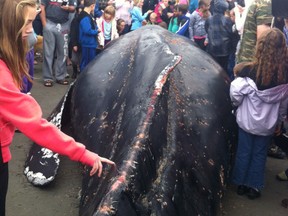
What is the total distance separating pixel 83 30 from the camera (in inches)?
336

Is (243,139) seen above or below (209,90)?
below

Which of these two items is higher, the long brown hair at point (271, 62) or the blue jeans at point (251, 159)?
the long brown hair at point (271, 62)

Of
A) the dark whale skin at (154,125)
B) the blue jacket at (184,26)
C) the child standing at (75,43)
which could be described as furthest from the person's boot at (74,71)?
the dark whale skin at (154,125)

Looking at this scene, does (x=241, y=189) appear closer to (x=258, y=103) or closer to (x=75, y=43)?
(x=258, y=103)

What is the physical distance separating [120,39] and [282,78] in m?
2.11

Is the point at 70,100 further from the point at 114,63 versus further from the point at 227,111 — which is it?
the point at 227,111

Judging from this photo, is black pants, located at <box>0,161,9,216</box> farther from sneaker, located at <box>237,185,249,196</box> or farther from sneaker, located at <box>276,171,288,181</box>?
sneaker, located at <box>276,171,288,181</box>

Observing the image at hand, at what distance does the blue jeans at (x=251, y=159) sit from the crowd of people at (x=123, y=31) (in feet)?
0.03

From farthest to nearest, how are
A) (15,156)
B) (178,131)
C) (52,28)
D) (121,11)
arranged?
(121,11) → (52,28) → (15,156) → (178,131)

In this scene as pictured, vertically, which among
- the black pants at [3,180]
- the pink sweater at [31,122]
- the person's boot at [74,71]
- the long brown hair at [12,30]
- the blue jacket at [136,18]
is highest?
the long brown hair at [12,30]

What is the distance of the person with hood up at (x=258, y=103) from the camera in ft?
14.8

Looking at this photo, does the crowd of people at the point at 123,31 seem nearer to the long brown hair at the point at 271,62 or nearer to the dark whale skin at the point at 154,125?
the long brown hair at the point at 271,62

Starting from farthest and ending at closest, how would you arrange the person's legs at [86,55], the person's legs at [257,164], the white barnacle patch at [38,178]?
the person's legs at [86,55] < the person's legs at [257,164] < the white barnacle patch at [38,178]

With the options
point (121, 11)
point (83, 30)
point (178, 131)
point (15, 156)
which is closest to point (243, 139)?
point (178, 131)
